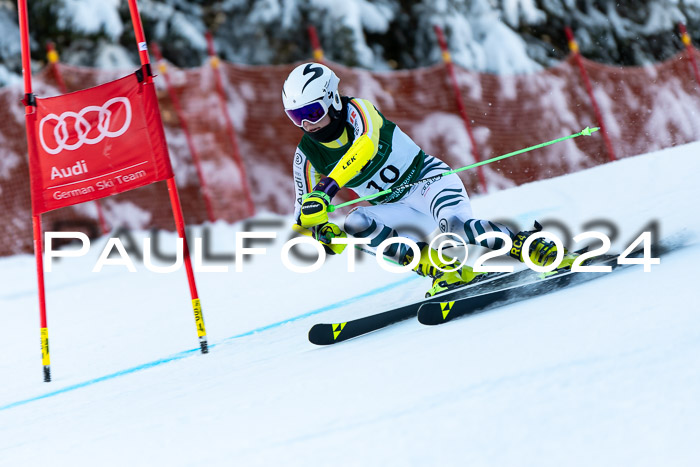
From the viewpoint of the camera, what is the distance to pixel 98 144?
4.85 m

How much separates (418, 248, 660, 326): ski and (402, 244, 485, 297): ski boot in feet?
1.59

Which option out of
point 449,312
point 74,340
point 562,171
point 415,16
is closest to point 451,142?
point 562,171

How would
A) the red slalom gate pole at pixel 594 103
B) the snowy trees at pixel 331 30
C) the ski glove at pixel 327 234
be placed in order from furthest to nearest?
the snowy trees at pixel 331 30, the red slalom gate pole at pixel 594 103, the ski glove at pixel 327 234

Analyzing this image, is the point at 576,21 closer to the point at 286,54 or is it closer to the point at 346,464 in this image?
the point at 286,54

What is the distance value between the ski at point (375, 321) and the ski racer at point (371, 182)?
0.81 feet

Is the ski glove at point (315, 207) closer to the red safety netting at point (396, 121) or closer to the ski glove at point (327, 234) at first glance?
the ski glove at point (327, 234)

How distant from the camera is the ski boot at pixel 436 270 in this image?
479cm

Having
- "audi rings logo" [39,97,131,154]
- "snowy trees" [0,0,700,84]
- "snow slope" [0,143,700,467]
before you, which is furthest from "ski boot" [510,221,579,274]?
"snowy trees" [0,0,700,84]

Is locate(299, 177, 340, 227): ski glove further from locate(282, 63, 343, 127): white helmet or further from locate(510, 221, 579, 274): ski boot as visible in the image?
locate(510, 221, 579, 274): ski boot

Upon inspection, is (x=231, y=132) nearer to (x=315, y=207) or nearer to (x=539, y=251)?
(x=315, y=207)

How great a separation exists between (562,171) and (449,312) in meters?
6.98

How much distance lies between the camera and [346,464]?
223 cm

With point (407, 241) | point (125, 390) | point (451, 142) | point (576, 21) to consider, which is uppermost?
point (576, 21)

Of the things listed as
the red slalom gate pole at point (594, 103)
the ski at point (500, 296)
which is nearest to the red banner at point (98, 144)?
the ski at point (500, 296)
